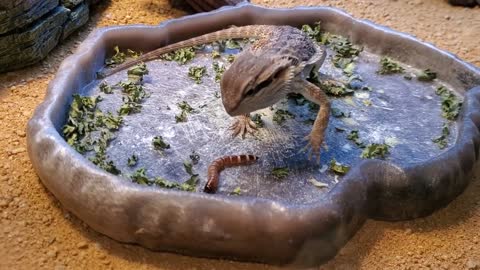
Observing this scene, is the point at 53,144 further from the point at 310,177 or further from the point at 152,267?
the point at 310,177

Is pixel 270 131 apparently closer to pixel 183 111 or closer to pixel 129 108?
pixel 183 111

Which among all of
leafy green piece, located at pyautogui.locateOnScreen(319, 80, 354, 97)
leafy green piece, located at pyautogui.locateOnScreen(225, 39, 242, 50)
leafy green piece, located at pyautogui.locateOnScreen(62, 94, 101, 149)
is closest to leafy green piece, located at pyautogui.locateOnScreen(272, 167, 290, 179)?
leafy green piece, located at pyautogui.locateOnScreen(319, 80, 354, 97)

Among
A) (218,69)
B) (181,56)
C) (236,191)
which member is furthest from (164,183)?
(181,56)

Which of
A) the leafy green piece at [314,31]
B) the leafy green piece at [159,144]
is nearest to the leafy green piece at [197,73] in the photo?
the leafy green piece at [159,144]

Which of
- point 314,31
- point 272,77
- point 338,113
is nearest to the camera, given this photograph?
point 272,77

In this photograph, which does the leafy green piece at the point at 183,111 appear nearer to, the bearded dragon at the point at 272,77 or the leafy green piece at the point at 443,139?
the bearded dragon at the point at 272,77

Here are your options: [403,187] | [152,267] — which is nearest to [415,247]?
[403,187]
